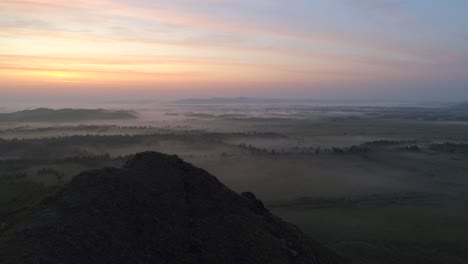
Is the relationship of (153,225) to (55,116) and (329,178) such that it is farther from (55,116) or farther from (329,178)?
(55,116)

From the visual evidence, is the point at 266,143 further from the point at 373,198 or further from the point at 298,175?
the point at 373,198

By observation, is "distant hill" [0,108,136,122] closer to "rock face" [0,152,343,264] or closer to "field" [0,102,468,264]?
"field" [0,102,468,264]

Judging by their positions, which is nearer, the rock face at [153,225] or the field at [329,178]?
the rock face at [153,225]

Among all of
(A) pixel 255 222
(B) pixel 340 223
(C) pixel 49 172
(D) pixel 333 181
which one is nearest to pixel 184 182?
(A) pixel 255 222

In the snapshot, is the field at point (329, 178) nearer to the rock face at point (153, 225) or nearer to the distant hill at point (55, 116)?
the rock face at point (153, 225)

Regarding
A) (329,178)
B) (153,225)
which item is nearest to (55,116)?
(329,178)

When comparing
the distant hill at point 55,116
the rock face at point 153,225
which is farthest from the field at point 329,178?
the distant hill at point 55,116
